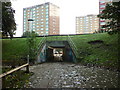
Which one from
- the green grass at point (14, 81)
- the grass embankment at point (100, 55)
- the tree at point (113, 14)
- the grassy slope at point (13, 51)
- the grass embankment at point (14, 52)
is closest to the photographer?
the green grass at point (14, 81)

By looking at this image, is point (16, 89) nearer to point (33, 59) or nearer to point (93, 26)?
point (33, 59)

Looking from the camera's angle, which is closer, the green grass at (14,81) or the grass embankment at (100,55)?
the green grass at (14,81)

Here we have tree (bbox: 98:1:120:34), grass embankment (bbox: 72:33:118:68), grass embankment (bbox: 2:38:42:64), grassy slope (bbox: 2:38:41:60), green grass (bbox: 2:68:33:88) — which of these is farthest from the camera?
grassy slope (bbox: 2:38:41:60)

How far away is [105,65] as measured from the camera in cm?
1070

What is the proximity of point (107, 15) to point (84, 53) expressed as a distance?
7.32 metres

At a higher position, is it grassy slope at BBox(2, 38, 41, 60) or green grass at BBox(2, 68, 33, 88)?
grassy slope at BBox(2, 38, 41, 60)

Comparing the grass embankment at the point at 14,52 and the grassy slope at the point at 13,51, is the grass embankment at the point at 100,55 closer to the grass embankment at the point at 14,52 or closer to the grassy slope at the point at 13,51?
the grass embankment at the point at 14,52

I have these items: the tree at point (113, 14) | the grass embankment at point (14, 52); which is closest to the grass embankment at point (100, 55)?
the tree at point (113, 14)

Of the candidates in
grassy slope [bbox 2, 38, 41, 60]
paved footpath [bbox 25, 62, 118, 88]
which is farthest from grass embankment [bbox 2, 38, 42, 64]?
paved footpath [bbox 25, 62, 118, 88]

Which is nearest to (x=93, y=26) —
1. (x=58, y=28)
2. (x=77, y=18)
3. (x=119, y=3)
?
(x=77, y=18)

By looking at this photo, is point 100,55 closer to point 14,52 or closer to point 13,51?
point 14,52

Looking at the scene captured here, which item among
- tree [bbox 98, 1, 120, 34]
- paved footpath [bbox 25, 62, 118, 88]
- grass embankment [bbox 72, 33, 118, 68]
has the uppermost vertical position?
tree [bbox 98, 1, 120, 34]

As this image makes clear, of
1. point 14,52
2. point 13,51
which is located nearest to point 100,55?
point 14,52

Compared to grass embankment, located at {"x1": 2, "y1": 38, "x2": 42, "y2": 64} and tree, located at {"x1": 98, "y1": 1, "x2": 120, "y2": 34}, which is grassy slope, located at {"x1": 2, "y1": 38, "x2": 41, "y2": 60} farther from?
tree, located at {"x1": 98, "y1": 1, "x2": 120, "y2": 34}
